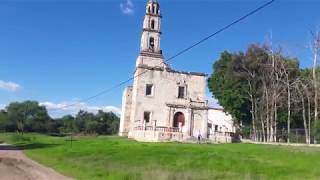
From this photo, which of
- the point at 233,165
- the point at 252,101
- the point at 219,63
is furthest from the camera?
the point at 219,63

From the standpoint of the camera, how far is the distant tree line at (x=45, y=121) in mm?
118500

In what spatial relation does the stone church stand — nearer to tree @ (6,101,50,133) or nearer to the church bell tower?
the church bell tower

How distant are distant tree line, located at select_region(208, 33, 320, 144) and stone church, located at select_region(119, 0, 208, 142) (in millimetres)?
3766

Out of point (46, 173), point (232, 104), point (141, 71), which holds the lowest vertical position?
point (46, 173)

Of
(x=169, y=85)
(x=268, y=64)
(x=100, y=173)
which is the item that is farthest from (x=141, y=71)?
(x=100, y=173)

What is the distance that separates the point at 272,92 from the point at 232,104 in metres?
7.30

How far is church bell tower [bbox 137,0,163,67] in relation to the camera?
61844 millimetres

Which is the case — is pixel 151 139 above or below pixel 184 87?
below

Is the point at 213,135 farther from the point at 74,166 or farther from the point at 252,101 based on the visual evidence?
the point at 74,166

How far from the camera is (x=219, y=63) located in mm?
64062

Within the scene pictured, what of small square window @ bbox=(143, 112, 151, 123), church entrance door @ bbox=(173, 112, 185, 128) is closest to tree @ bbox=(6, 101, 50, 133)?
small square window @ bbox=(143, 112, 151, 123)

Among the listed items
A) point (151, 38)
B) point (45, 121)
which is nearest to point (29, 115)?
point (45, 121)

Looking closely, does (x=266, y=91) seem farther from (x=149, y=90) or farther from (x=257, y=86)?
(x=149, y=90)

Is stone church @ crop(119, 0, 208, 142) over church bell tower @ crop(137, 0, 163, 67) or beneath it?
beneath
